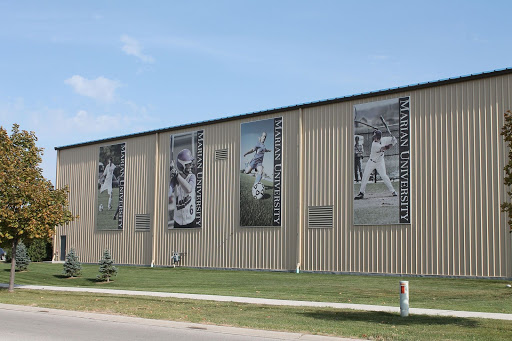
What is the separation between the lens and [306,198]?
33875 millimetres

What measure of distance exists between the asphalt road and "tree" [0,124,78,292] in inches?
334

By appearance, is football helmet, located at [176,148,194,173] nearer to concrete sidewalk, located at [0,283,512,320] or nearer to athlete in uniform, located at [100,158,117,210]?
athlete in uniform, located at [100,158,117,210]

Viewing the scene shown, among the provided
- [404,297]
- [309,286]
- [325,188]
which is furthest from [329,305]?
[325,188]

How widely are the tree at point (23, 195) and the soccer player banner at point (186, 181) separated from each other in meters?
15.3

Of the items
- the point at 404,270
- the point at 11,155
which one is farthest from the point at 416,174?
the point at 11,155

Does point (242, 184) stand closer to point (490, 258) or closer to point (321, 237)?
point (321, 237)

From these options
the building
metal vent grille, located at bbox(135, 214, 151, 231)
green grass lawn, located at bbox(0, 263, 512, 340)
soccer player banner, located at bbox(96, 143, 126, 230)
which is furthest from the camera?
soccer player banner, located at bbox(96, 143, 126, 230)

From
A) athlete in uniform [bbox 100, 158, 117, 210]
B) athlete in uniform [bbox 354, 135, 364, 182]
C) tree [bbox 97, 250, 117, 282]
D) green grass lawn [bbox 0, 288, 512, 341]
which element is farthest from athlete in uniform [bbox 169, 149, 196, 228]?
green grass lawn [bbox 0, 288, 512, 341]

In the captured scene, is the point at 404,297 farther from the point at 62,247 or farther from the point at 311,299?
the point at 62,247

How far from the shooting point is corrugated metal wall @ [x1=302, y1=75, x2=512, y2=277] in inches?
1077

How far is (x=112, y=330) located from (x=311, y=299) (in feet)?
27.9

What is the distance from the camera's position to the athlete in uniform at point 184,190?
130ft

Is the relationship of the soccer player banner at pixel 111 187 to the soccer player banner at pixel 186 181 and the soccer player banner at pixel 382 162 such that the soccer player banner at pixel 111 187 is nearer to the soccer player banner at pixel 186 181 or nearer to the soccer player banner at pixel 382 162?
the soccer player banner at pixel 186 181

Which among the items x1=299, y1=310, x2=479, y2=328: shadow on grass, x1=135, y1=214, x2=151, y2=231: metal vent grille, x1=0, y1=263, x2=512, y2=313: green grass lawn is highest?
x1=135, y1=214, x2=151, y2=231: metal vent grille
